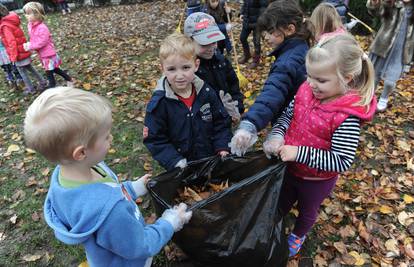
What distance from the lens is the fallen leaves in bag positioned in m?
1.90

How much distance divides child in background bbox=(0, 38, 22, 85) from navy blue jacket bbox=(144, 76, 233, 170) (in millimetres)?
4599

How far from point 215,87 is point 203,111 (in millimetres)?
598

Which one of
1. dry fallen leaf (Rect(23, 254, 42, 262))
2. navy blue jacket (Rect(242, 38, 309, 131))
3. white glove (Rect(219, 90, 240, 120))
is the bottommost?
dry fallen leaf (Rect(23, 254, 42, 262))

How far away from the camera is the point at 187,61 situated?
6.47 ft

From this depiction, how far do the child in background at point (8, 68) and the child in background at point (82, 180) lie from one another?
5120 mm

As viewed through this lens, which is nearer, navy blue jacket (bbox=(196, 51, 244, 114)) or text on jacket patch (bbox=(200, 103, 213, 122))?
text on jacket patch (bbox=(200, 103, 213, 122))

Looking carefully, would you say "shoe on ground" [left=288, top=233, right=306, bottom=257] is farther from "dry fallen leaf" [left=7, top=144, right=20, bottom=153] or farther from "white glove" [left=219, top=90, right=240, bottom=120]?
"dry fallen leaf" [left=7, top=144, right=20, bottom=153]

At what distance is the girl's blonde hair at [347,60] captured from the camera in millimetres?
1517

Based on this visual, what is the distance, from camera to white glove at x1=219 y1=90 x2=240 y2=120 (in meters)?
2.69

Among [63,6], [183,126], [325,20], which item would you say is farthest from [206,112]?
[63,6]

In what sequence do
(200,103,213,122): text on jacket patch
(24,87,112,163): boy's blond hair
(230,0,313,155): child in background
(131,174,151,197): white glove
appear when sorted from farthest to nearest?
(200,103,213,122): text on jacket patch
(230,0,313,155): child in background
(131,174,151,197): white glove
(24,87,112,163): boy's blond hair

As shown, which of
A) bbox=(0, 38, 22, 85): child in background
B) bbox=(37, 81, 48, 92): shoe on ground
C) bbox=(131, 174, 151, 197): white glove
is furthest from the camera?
bbox=(37, 81, 48, 92): shoe on ground

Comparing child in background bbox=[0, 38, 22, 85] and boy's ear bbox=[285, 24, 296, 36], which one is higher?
boy's ear bbox=[285, 24, 296, 36]

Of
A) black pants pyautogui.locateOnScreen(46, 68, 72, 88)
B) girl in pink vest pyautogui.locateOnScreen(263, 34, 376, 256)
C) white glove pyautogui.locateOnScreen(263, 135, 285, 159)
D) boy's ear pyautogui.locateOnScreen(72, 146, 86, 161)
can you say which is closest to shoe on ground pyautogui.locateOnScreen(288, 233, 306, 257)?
girl in pink vest pyautogui.locateOnScreen(263, 34, 376, 256)
